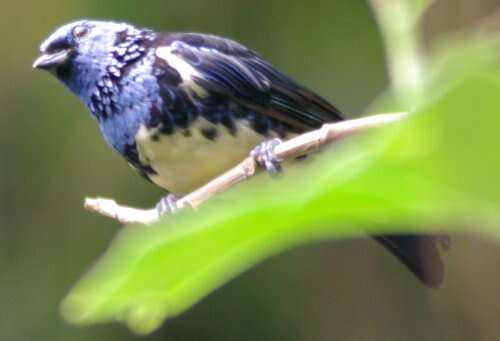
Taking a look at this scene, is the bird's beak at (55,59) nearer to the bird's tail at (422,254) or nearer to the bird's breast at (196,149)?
the bird's breast at (196,149)

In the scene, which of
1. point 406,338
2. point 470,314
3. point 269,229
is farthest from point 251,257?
point 406,338

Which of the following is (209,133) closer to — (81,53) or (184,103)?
(184,103)

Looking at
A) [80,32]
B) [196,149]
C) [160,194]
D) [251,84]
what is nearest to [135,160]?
[196,149]

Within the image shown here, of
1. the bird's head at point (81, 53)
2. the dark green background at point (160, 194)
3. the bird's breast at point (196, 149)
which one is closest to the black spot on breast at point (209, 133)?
the bird's breast at point (196, 149)

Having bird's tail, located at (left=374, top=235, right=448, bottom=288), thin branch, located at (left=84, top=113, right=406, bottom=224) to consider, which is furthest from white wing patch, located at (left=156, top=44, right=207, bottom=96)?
bird's tail, located at (left=374, top=235, right=448, bottom=288)

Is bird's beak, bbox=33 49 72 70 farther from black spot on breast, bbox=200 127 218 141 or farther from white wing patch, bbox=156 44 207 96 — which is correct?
black spot on breast, bbox=200 127 218 141
